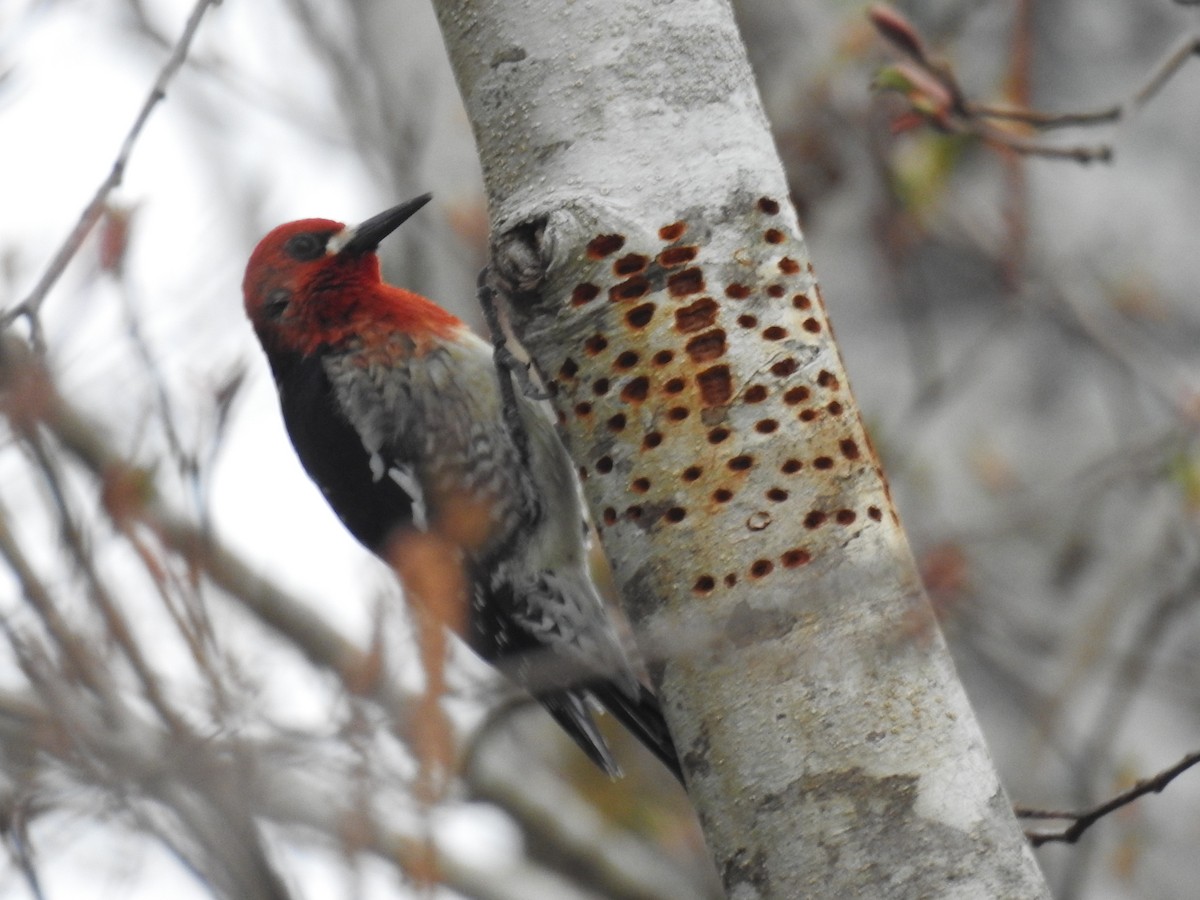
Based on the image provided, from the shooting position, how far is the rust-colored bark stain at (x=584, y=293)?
7.18 feet

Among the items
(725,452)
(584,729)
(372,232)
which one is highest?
(372,232)

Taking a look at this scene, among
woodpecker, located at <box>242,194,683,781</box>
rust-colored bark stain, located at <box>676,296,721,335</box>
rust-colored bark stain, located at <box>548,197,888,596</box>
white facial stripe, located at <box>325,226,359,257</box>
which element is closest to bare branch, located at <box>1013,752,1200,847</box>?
rust-colored bark stain, located at <box>548,197,888,596</box>

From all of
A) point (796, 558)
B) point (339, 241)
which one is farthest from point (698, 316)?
point (339, 241)

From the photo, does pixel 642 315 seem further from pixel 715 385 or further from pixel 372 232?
pixel 372 232

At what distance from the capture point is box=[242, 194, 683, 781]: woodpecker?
146 inches

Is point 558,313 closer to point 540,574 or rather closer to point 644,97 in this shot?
point 644,97

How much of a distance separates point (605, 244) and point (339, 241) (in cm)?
194

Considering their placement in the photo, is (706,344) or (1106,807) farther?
(706,344)

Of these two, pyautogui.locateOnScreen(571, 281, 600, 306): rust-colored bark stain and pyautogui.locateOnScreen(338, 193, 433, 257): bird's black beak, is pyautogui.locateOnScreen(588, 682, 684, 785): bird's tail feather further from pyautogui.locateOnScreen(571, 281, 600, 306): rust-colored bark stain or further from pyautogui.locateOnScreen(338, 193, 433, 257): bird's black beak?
pyautogui.locateOnScreen(338, 193, 433, 257): bird's black beak

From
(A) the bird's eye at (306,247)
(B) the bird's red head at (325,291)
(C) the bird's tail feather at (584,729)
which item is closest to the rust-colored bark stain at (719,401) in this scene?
(C) the bird's tail feather at (584,729)

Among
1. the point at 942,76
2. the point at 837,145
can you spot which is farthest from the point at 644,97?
the point at 837,145

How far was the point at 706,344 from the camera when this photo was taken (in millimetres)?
2145

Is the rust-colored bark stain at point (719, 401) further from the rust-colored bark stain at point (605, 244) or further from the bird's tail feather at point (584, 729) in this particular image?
the bird's tail feather at point (584, 729)

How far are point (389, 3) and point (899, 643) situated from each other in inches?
211
